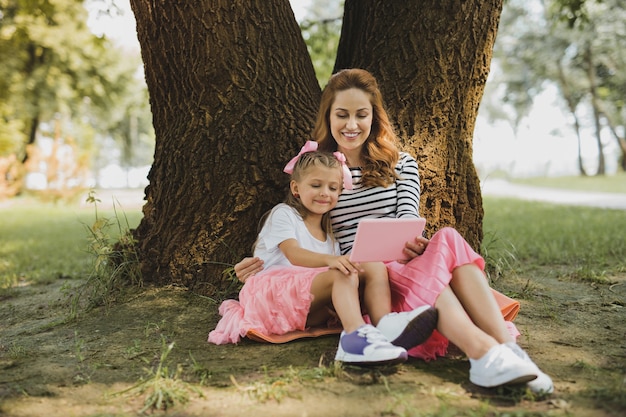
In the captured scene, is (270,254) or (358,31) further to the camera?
(358,31)

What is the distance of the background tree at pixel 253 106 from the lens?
3.73 metres

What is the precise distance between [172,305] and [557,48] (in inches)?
1032

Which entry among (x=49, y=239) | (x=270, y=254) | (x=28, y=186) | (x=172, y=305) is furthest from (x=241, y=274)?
(x=28, y=186)

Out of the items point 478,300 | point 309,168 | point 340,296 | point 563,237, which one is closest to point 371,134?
point 309,168

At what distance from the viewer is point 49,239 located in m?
8.74

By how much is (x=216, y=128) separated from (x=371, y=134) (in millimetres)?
990

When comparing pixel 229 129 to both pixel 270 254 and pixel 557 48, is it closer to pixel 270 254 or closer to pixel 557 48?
pixel 270 254

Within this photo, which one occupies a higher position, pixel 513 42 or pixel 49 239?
pixel 513 42

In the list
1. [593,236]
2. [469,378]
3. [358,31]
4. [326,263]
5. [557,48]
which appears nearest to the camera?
[469,378]

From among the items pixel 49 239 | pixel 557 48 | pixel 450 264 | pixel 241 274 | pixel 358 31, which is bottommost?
pixel 49 239

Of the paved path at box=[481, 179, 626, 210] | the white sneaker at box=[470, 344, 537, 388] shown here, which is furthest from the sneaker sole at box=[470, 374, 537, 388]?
the paved path at box=[481, 179, 626, 210]

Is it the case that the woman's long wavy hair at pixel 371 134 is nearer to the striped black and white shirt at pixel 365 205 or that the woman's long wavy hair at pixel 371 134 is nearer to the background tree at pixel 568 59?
the striped black and white shirt at pixel 365 205

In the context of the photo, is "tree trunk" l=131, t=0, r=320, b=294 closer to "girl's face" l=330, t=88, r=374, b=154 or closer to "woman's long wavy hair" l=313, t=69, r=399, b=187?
"woman's long wavy hair" l=313, t=69, r=399, b=187

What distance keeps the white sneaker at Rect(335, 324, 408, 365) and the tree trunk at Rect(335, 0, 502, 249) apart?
157 cm
